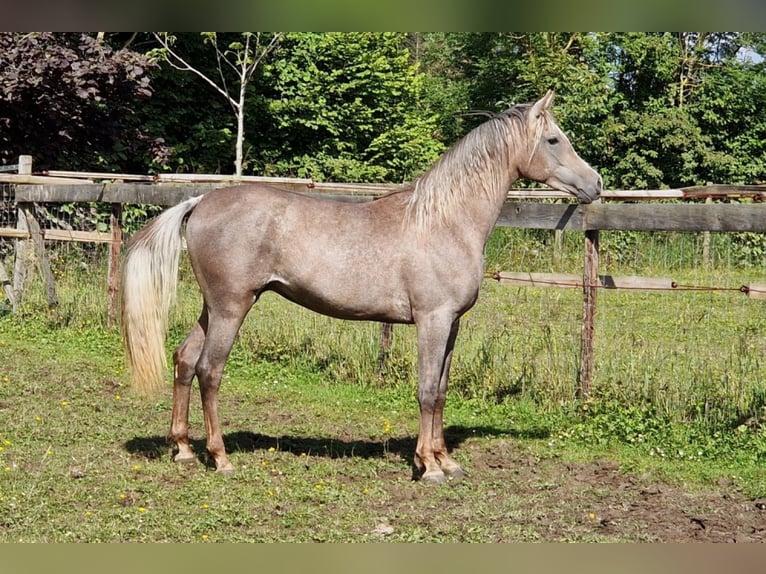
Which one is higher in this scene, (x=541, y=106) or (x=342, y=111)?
(x=342, y=111)

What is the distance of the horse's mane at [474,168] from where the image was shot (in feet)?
18.0

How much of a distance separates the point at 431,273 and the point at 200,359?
1513 millimetres

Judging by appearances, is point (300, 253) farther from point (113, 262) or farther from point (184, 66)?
point (184, 66)

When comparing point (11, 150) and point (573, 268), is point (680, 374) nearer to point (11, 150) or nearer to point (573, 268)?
point (573, 268)

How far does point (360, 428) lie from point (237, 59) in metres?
14.1

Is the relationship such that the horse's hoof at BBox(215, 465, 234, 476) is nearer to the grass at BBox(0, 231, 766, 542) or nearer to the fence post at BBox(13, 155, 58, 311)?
the grass at BBox(0, 231, 766, 542)

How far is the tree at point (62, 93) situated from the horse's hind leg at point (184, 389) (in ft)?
25.5

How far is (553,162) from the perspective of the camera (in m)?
5.58

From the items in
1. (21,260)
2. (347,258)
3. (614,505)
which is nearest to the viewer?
(614,505)

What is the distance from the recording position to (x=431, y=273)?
5359mm

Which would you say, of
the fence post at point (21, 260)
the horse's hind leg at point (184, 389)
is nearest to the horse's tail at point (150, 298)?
the horse's hind leg at point (184, 389)

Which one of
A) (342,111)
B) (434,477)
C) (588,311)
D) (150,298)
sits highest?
(342,111)

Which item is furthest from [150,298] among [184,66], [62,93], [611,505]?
[184,66]

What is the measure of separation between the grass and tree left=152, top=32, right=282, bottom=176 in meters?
9.16
